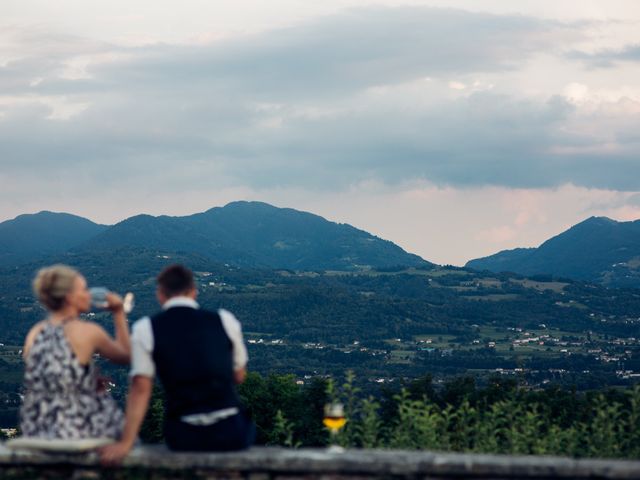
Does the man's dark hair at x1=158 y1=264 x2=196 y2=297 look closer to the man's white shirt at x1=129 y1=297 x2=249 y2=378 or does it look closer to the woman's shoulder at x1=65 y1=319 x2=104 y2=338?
the man's white shirt at x1=129 y1=297 x2=249 y2=378

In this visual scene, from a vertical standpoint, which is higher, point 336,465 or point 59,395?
point 59,395

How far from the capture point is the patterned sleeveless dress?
7.79 m

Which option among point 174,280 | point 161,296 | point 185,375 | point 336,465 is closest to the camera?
point 336,465

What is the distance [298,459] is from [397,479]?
0.75 meters

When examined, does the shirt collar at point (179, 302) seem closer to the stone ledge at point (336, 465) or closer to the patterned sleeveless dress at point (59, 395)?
the patterned sleeveless dress at point (59, 395)

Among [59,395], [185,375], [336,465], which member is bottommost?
[336,465]

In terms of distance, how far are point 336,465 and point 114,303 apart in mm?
2152

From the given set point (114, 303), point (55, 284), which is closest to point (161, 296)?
point (114, 303)

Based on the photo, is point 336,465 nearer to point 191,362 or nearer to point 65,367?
point 191,362

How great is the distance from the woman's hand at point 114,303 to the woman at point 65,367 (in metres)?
0.25

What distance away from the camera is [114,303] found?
320 inches

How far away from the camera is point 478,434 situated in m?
12.4

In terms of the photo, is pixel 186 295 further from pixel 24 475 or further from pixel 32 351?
pixel 24 475

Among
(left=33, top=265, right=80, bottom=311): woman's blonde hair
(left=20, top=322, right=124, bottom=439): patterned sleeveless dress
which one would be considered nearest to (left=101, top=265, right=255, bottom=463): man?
(left=20, top=322, right=124, bottom=439): patterned sleeveless dress
